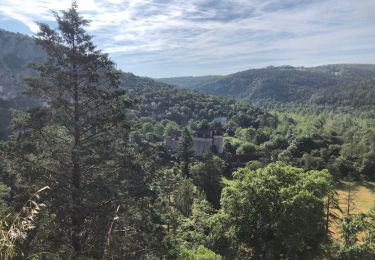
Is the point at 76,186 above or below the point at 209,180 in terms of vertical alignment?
above

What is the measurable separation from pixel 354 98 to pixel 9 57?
477ft

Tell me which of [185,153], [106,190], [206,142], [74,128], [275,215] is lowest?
[206,142]

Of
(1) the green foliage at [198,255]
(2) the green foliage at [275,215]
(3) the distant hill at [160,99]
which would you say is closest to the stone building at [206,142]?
(3) the distant hill at [160,99]

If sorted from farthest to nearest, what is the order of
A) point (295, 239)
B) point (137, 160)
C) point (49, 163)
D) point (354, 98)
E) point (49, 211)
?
point (354, 98), point (295, 239), point (137, 160), point (49, 163), point (49, 211)

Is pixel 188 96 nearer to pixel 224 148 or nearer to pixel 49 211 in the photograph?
pixel 224 148

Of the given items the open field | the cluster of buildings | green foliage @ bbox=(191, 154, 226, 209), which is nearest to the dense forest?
green foliage @ bbox=(191, 154, 226, 209)

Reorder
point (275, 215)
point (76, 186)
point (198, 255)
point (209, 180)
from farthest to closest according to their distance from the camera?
1. point (209, 180)
2. point (275, 215)
3. point (198, 255)
4. point (76, 186)

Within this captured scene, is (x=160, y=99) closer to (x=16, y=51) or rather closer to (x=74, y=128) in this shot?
(x=16, y=51)

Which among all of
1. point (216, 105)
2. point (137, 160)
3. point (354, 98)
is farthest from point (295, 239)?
point (354, 98)

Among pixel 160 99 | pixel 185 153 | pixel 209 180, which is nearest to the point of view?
pixel 209 180

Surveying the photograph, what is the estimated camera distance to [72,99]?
13.0 m

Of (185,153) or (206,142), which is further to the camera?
(206,142)

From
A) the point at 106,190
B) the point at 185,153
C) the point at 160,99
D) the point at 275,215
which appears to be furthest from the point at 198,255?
the point at 160,99

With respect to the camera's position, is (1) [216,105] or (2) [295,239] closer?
(2) [295,239]
